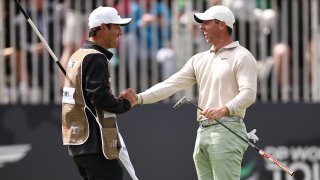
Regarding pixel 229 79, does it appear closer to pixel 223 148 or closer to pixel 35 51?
pixel 223 148

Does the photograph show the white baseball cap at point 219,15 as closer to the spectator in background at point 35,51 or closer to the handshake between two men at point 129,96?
the handshake between two men at point 129,96

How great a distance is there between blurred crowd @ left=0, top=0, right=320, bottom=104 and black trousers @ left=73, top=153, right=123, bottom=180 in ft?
12.0

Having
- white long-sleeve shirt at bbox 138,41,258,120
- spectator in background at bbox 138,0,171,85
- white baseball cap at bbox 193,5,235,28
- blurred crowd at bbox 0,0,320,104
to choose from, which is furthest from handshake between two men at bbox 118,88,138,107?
spectator in background at bbox 138,0,171,85

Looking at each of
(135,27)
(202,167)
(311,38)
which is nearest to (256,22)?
(311,38)

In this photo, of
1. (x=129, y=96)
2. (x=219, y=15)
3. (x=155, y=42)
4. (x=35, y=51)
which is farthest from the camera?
(x=155, y=42)

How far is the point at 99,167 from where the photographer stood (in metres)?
7.49

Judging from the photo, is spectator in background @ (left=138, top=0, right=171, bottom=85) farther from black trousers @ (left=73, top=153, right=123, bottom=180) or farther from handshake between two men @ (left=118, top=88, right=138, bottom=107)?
black trousers @ (left=73, top=153, right=123, bottom=180)

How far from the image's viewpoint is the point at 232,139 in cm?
805

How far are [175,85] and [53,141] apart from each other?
2.92 m

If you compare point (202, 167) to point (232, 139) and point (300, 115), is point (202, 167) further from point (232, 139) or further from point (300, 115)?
point (300, 115)

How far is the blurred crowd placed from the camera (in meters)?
11.1

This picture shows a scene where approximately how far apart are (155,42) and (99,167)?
4.02 metres

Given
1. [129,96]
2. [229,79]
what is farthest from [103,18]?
[229,79]

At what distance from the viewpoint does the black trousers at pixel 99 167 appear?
7.48m
